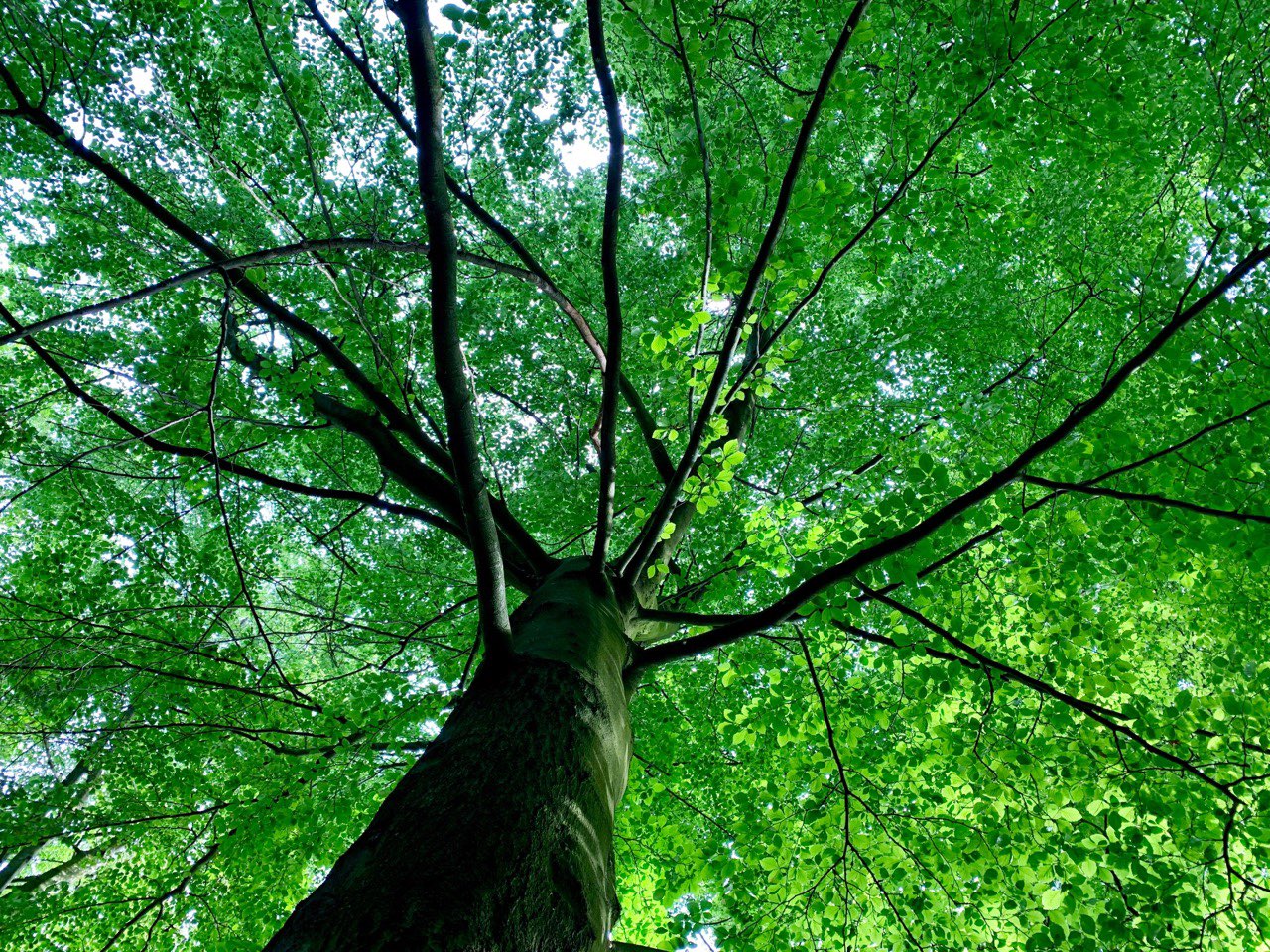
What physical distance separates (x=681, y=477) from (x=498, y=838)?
1.83m

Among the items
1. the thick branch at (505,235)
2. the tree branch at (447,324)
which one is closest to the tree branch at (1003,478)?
the thick branch at (505,235)

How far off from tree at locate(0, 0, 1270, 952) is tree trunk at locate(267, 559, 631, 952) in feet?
0.05

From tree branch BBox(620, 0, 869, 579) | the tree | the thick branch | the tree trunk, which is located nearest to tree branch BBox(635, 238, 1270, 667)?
the tree

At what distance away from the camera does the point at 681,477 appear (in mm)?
3041

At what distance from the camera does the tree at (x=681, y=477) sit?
255 cm

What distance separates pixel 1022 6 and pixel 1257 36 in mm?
1202

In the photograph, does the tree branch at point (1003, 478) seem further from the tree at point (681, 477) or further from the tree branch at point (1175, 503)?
the tree branch at point (1175, 503)

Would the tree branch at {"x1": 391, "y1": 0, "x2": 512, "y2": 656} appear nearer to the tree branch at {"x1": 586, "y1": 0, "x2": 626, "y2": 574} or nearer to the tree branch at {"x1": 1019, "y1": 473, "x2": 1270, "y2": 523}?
the tree branch at {"x1": 586, "y1": 0, "x2": 626, "y2": 574}

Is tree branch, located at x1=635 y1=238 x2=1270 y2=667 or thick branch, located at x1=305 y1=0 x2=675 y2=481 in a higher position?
thick branch, located at x1=305 y1=0 x2=675 y2=481

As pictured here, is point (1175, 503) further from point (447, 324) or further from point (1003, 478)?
point (447, 324)

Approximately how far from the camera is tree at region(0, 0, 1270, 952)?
2553 millimetres

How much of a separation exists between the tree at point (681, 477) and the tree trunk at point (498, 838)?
0.01 metres

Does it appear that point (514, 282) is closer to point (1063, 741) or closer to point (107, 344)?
point (107, 344)

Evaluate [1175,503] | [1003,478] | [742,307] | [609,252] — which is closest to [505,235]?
[609,252]
